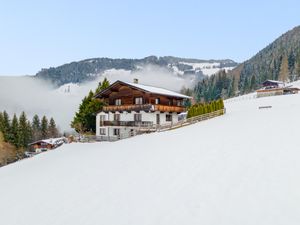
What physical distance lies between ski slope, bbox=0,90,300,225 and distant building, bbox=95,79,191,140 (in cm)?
1636

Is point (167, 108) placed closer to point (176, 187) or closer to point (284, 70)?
point (176, 187)

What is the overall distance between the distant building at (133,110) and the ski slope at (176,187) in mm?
16363

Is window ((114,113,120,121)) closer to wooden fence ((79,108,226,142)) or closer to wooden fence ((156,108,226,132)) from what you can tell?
wooden fence ((79,108,226,142))

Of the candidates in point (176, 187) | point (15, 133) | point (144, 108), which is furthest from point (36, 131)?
point (176, 187)

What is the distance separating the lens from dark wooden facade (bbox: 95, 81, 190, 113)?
39.7 m

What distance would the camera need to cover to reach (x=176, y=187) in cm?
1399

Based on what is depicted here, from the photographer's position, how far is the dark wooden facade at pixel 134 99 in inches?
1564

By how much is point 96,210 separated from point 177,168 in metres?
5.62

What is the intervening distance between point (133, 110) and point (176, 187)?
26.7m

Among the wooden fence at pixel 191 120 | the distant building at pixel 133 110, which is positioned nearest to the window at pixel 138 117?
the distant building at pixel 133 110

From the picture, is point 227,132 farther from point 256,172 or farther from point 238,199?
point 238,199

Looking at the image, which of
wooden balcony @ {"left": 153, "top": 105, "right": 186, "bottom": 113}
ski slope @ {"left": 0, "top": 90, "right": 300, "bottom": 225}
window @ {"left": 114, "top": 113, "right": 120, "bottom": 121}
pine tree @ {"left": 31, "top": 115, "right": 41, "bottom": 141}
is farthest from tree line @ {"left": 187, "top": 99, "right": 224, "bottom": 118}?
pine tree @ {"left": 31, "top": 115, "right": 41, "bottom": 141}

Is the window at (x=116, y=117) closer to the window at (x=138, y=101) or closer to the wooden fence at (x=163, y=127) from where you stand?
the window at (x=138, y=101)

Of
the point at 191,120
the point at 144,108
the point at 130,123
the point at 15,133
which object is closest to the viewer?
the point at 191,120
